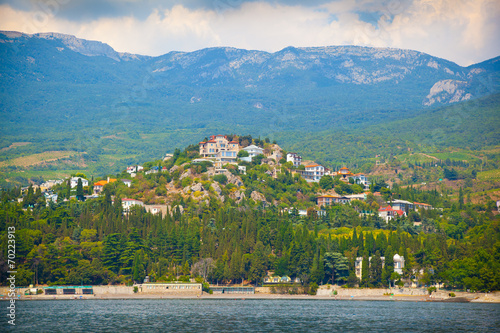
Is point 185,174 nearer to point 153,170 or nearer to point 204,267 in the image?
point 153,170

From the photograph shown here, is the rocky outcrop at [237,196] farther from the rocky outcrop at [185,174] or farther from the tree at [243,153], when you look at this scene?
Result: the tree at [243,153]

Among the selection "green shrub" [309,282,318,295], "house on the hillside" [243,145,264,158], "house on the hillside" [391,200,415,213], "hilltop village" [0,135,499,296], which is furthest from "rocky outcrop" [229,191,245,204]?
"green shrub" [309,282,318,295]

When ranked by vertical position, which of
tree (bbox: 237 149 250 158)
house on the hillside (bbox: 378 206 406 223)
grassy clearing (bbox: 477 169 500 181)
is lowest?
house on the hillside (bbox: 378 206 406 223)

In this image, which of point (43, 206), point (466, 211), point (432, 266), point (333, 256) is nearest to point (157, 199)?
point (43, 206)

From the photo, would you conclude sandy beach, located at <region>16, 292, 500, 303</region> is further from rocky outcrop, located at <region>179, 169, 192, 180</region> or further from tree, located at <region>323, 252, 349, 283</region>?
rocky outcrop, located at <region>179, 169, 192, 180</region>

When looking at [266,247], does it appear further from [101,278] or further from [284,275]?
[101,278]

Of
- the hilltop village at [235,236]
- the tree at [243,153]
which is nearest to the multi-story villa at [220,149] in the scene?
the tree at [243,153]
